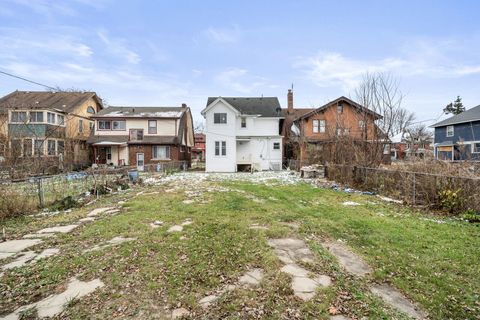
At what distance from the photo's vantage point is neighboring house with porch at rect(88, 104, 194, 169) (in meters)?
26.7

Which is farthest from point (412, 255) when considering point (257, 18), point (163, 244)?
point (257, 18)

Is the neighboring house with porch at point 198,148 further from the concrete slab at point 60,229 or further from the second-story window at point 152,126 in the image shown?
the concrete slab at point 60,229

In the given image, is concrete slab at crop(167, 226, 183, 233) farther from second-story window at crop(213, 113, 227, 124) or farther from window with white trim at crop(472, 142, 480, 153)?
window with white trim at crop(472, 142, 480, 153)

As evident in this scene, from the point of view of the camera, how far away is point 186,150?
31.6 meters

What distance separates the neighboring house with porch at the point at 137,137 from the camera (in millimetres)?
26703

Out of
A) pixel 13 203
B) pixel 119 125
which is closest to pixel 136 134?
pixel 119 125

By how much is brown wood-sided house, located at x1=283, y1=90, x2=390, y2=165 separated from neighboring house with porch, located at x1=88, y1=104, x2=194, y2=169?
486 inches

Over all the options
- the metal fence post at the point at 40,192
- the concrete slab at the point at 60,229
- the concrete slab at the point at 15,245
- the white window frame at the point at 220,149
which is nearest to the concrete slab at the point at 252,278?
the concrete slab at the point at 15,245

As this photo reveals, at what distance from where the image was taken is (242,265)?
3.85m

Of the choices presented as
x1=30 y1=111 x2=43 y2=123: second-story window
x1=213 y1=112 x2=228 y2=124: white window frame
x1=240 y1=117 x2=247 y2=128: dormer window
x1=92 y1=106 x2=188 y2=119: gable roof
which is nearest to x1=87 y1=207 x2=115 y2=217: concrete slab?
x1=213 y1=112 x2=228 y2=124: white window frame

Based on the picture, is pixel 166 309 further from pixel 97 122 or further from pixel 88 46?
pixel 97 122

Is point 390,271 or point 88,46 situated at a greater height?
point 88,46

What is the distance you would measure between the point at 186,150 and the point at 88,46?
16954 mm

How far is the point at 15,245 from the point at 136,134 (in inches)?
925
